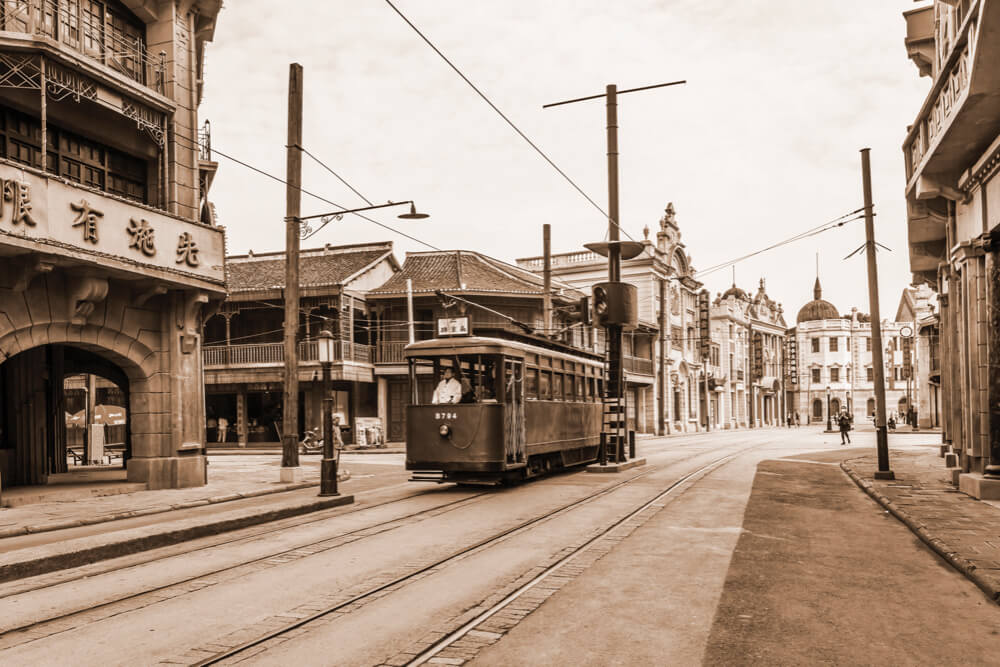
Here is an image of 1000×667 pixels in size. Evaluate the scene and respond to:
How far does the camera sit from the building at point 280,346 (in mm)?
36938

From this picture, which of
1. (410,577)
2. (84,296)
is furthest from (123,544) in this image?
(84,296)

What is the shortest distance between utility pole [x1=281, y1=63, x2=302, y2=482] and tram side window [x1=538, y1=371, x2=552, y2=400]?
5.20 m

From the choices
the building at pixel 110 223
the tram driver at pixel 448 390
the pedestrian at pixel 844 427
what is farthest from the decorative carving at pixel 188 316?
the pedestrian at pixel 844 427

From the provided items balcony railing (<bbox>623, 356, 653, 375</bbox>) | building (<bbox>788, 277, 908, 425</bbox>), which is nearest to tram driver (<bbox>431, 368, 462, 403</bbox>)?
balcony railing (<bbox>623, 356, 653, 375</bbox>)

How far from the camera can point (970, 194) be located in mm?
14898

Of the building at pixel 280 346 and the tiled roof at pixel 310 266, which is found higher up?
the tiled roof at pixel 310 266

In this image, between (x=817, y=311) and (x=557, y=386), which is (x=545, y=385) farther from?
(x=817, y=311)

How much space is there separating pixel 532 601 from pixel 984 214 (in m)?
11.0

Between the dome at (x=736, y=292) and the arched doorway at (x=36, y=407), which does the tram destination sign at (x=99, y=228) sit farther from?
the dome at (x=736, y=292)

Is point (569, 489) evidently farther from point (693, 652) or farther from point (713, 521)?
point (693, 652)

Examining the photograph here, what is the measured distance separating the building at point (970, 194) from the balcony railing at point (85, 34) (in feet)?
45.9

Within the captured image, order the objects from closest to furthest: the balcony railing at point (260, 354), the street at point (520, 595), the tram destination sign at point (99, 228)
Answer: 1. the street at point (520, 595)
2. the tram destination sign at point (99, 228)
3. the balcony railing at point (260, 354)

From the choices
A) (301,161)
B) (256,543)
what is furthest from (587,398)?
(256,543)

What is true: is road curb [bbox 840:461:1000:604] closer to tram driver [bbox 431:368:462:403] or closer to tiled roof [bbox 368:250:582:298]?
tram driver [bbox 431:368:462:403]
